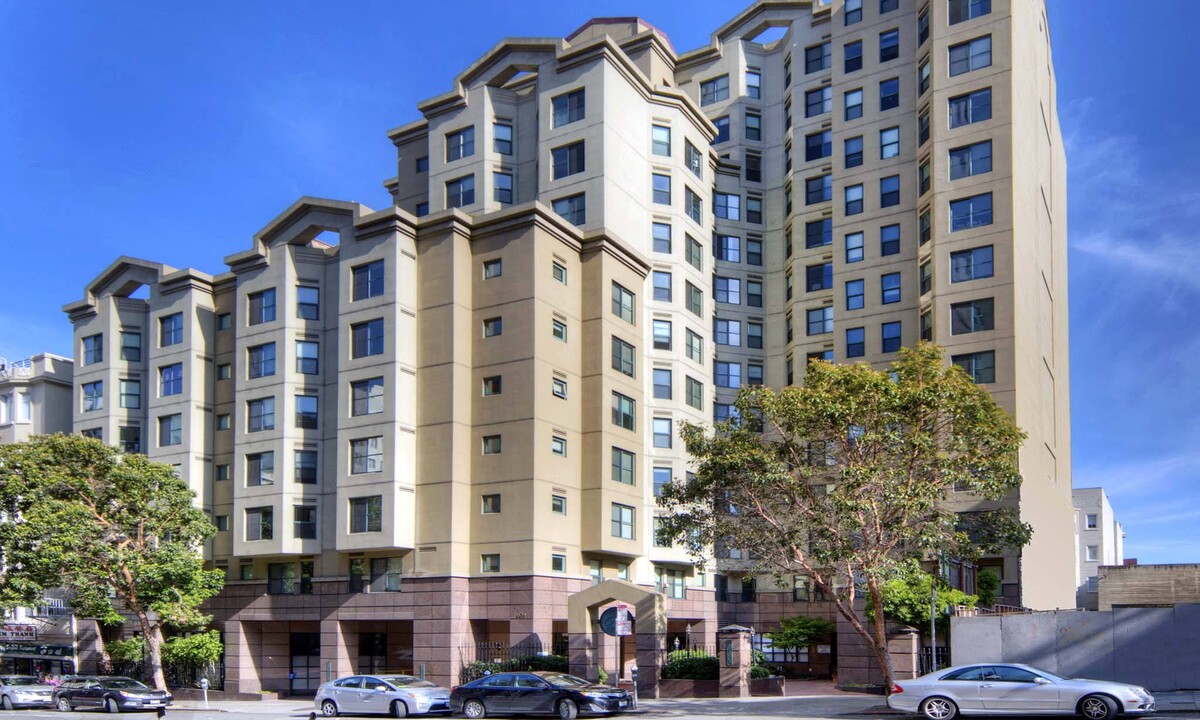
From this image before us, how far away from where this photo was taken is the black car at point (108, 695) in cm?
4134

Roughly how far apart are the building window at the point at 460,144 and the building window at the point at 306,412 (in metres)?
14.1

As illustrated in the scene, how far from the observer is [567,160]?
55.3 metres

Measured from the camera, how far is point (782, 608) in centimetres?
6094

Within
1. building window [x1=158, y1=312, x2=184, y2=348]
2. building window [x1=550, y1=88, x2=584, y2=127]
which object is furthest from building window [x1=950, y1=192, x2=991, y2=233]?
building window [x1=158, y1=312, x2=184, y2=348]

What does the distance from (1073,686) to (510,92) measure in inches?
1609

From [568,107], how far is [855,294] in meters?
17.5

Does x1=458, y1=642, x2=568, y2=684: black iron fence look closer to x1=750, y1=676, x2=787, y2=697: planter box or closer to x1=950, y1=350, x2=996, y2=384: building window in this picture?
x1=750, y1=676, x2=787, y2=697: planter box

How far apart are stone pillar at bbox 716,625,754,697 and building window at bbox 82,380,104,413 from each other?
3562cm

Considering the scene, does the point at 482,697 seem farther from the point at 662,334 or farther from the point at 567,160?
the point at 567,160

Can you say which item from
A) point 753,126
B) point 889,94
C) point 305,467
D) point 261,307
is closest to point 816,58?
point 753,126

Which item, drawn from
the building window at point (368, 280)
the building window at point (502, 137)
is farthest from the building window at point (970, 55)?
the building window at point (368, 280)

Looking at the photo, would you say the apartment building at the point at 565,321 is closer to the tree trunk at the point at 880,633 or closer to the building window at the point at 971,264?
the building window at the point at 971,264

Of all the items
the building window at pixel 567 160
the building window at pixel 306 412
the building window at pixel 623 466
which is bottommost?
the building window at pixel 623 466

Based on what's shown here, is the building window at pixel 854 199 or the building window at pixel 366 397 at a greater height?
the building window at pixel 854 199
